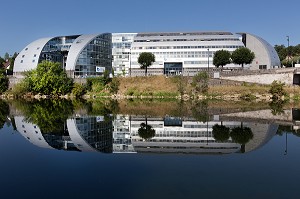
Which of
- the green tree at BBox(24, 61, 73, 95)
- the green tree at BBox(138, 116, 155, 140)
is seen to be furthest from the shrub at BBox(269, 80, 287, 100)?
the green tree at BBox(24, 61, 73, 95)

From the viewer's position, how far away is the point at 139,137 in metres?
26.1

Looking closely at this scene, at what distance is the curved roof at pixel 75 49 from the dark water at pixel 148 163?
74968 millimetres

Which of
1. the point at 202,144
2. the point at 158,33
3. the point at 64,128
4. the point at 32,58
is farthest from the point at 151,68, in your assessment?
the point at 202,144

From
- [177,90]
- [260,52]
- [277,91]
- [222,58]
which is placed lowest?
[277,91]

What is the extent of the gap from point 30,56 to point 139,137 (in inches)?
3574

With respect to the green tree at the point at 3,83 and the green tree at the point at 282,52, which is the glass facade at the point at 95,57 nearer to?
the green tree at the point at 3,83

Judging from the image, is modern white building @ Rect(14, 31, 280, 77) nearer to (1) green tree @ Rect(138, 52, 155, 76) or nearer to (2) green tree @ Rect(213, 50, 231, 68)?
(2) green tree @ Rect(213, 50, 231, 68)

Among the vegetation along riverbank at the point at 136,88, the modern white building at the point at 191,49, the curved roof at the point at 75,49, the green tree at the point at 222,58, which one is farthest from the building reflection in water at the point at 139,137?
the modern white building at the point at 191,49

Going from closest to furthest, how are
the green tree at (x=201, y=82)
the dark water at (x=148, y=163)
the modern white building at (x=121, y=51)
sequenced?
the dark water at (x=148, y=163) < the green tree at (x=201, y=82) < the modern white building at (x=121, y=51)

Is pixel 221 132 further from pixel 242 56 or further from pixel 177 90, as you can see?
pixel 242 56

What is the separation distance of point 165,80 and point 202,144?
221 ft

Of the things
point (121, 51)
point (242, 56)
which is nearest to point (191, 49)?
point (242, 56)

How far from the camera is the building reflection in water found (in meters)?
21.3

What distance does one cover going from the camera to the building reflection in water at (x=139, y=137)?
2130 centimetres
